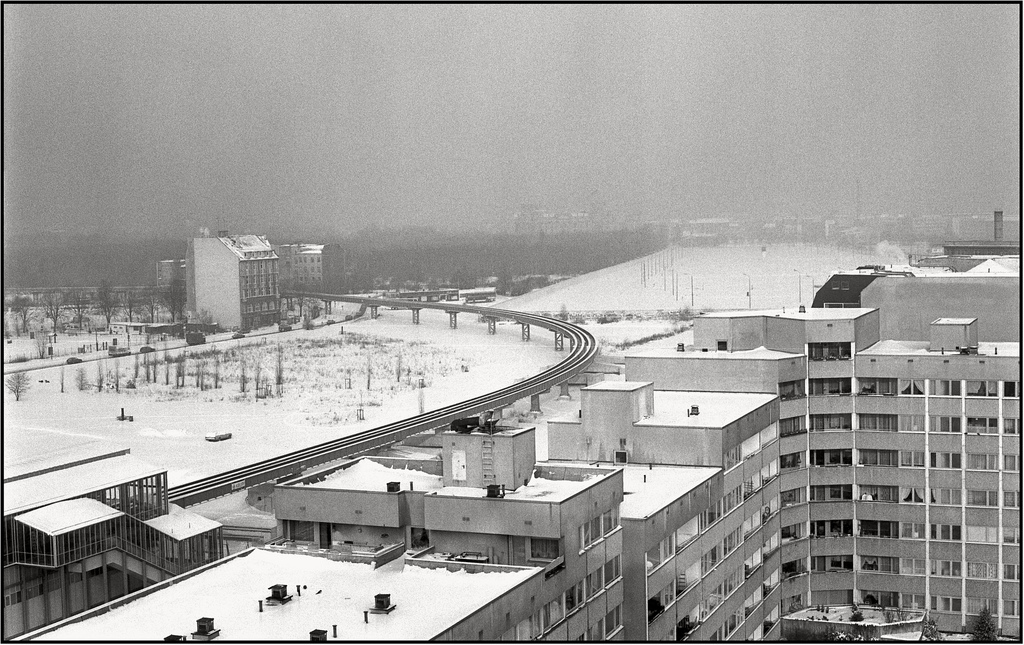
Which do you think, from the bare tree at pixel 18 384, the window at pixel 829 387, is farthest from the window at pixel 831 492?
the bare tree at pixel 18 384

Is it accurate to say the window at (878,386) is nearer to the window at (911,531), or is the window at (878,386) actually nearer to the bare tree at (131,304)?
the window at (911,531)

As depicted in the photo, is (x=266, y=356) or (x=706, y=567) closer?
(x=706, y=567)

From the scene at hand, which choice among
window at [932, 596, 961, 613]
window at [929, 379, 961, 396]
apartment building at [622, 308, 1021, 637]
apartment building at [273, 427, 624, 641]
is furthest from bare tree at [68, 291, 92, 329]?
apartment building at [273, 427, 624, 641]

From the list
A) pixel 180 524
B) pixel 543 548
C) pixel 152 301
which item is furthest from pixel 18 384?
pixel 543 548

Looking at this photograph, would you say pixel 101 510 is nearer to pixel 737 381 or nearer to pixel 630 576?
pixel 630 576

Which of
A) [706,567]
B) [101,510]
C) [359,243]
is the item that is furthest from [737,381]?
[359,243]

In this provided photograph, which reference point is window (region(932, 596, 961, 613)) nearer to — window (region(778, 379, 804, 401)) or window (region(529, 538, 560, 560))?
window (region(778, 379, 804, 401))
